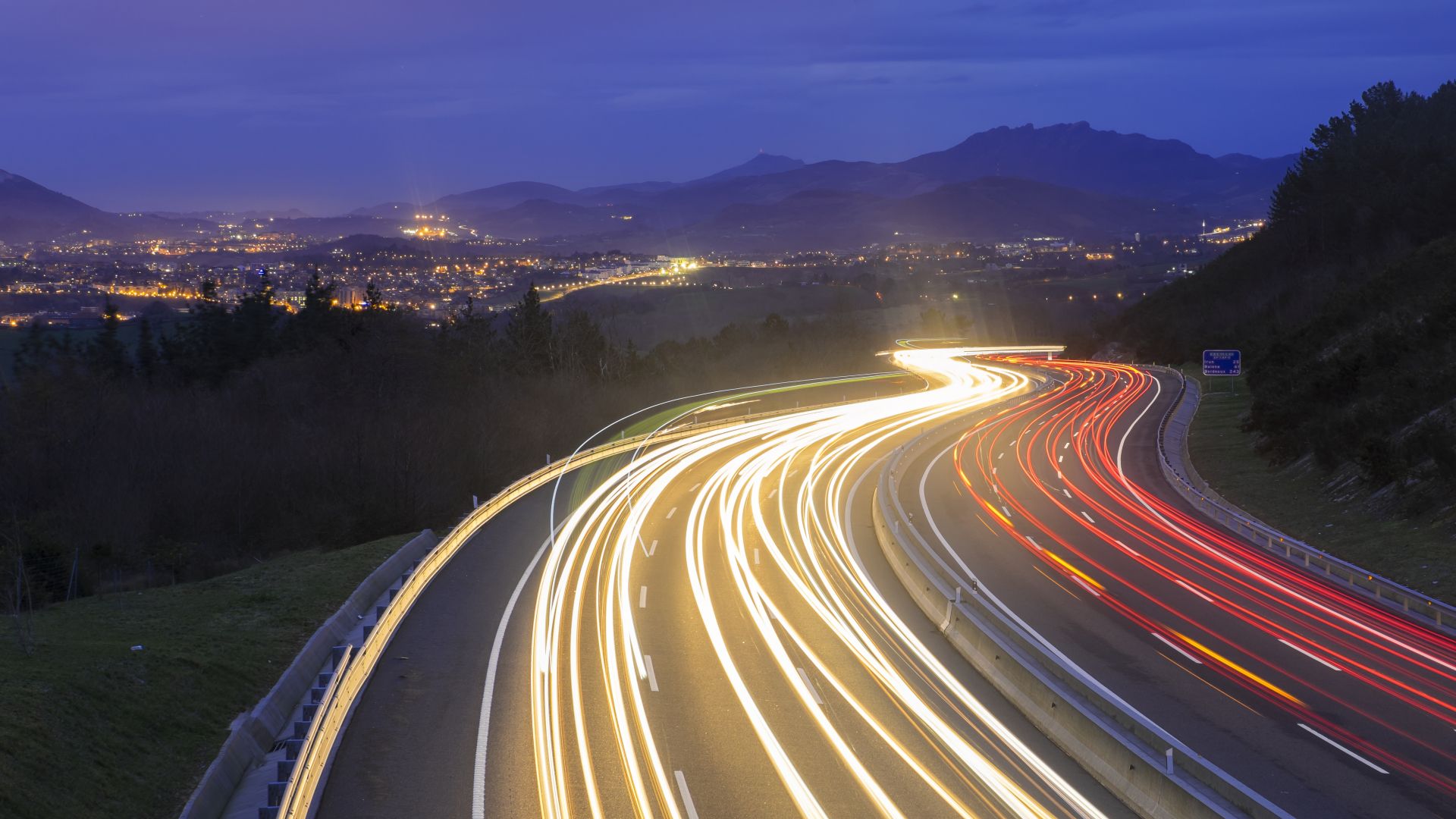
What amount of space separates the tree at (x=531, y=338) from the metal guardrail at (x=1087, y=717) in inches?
2581

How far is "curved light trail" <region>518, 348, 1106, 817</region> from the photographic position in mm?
13805

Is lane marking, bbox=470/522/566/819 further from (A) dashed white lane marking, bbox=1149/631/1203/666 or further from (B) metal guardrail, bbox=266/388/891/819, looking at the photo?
(A) dashed white lane marking, bbox=1149/631/1203/666

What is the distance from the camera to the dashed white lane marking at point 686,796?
1312cm

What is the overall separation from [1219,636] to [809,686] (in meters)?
7.87

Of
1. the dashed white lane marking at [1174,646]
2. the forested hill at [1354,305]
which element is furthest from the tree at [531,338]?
the dashed white lane marking at [1174,646]

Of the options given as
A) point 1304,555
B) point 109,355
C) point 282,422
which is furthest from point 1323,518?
point 109,355

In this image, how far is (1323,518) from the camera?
32062 mm

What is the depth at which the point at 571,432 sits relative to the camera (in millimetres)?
72000

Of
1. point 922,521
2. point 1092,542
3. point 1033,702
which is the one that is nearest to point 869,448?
point 922,521

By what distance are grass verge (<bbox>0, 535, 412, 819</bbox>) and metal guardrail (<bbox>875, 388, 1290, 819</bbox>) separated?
10.5 metres

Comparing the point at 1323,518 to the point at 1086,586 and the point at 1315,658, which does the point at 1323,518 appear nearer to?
the point at 1086,586

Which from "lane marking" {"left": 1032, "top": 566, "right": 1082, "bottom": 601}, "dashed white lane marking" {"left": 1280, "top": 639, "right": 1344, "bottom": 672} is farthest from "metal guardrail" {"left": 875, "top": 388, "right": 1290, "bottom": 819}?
"dashed white lane marking" {"left": 1280, "top": 639, "right": 1344, "bottom": 672}

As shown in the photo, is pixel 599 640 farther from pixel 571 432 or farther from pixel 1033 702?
pixel 571 432

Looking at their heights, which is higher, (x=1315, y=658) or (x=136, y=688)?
(x=136, y=688)
